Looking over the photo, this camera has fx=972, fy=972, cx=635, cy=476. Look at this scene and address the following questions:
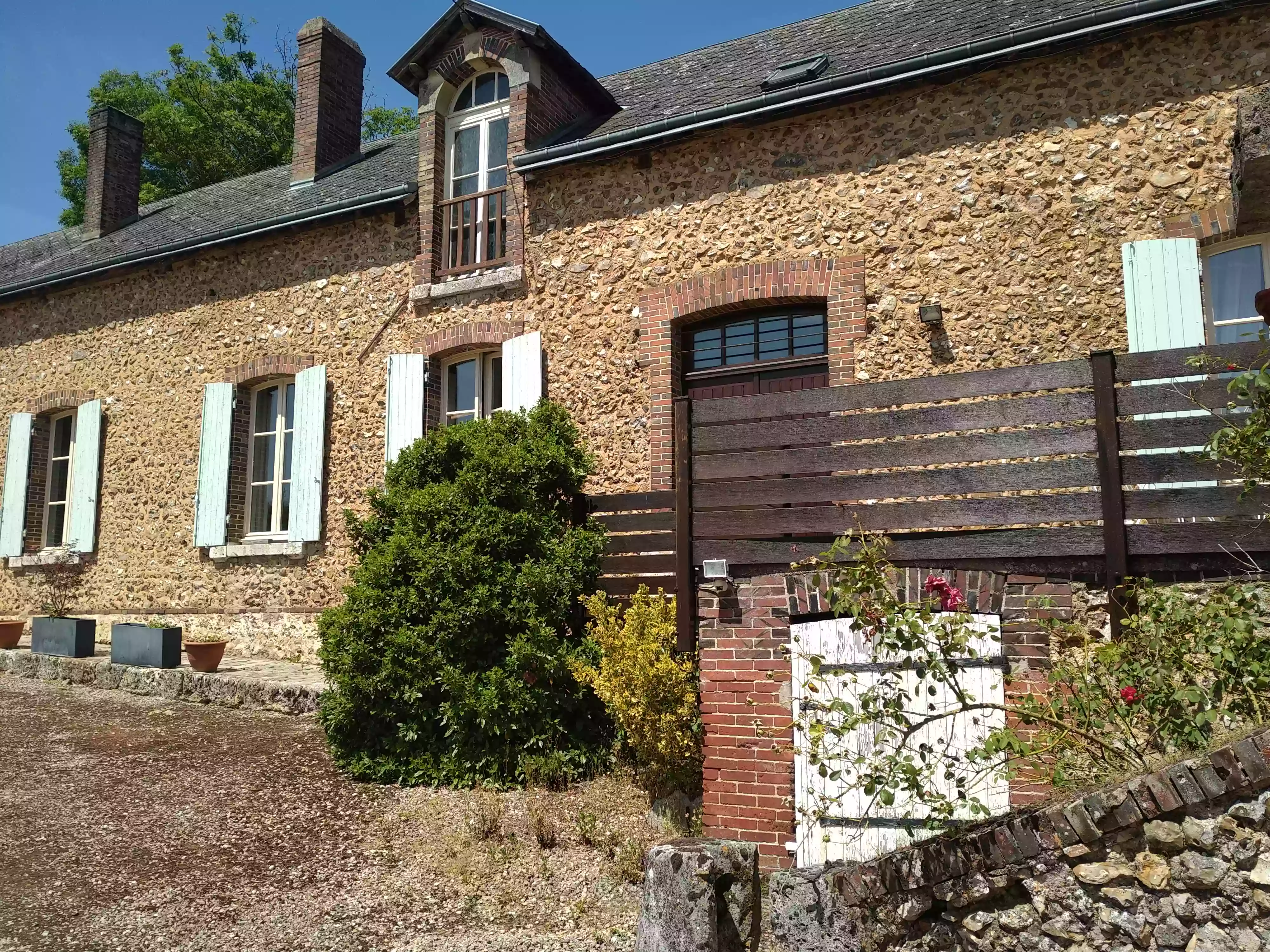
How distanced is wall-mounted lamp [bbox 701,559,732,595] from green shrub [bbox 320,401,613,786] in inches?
45.0

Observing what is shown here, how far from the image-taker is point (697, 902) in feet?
11.1

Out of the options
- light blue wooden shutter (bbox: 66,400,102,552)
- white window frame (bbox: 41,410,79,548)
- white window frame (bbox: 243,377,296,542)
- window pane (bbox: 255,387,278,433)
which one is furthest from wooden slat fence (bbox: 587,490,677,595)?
white window frame (bbox: 41,410,79,548)

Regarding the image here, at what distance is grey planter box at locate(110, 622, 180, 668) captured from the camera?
899cm

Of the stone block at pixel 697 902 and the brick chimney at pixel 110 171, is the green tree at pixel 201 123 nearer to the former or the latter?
the brick chimney at pixel 110 171

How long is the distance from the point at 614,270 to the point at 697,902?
5924mm

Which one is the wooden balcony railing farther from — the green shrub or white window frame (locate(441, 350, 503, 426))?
the green shrub

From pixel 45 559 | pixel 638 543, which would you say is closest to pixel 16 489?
pixel 45 559

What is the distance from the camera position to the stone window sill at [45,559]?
444 inches

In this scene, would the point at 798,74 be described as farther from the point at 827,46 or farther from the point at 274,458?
the point at 274,458

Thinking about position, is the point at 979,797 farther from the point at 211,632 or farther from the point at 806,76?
the point at 211,632

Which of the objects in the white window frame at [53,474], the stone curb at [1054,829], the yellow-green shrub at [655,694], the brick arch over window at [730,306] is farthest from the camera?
the white window frame at [53,474]

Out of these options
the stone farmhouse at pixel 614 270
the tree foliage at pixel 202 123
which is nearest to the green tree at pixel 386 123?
the tree foliage at pixel 202 123

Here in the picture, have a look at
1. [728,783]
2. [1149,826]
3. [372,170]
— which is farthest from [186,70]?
[1149,826]

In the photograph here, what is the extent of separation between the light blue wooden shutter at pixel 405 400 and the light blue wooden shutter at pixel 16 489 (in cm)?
581
